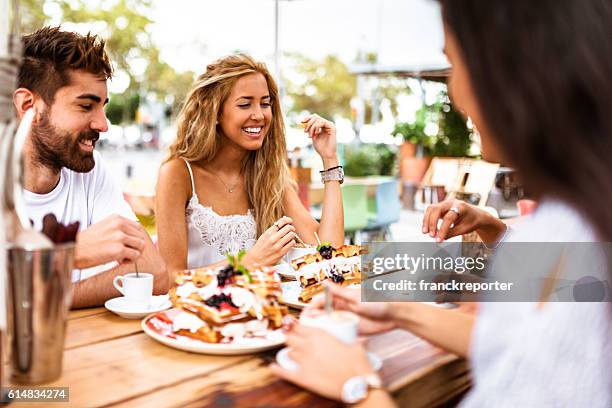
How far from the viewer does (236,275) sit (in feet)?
4.79

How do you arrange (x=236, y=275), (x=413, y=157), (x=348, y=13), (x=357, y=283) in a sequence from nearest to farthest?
(x=236, y=275), (x=357, y=283), (x=348, y=13), (x=413, y=157)

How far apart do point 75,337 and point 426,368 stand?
88 centimetres

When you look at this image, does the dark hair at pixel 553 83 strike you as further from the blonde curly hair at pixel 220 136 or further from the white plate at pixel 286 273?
the blonde curly hair at pixel 220 136

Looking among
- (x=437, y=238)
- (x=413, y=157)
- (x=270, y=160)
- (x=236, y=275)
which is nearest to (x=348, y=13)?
(x=413, y=157)

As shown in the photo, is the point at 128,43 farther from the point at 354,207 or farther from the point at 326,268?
the point at 326,268

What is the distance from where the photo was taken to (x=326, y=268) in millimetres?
1896

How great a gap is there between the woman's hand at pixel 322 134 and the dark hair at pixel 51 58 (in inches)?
47.9

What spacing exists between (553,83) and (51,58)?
70.9 inches

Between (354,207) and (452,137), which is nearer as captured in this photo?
(354,207)

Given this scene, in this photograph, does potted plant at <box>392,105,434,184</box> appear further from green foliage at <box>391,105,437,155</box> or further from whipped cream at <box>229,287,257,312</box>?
whipped cream at <box>229,287,257,312</box>

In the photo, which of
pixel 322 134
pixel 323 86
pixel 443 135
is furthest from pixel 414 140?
pixel 323 86

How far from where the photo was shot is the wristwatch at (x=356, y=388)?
108 centimetres

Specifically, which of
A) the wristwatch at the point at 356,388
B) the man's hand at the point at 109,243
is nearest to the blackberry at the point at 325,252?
the man's hand at the point at 109,243

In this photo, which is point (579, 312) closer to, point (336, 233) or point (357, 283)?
point (357, 283)
